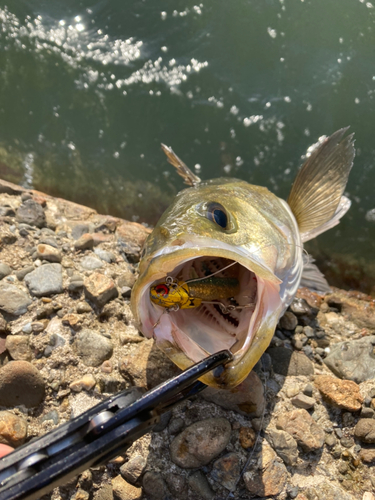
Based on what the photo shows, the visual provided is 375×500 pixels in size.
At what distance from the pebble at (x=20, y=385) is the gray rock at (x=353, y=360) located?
194cm

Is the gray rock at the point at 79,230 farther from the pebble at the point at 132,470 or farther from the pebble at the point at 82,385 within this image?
the pebble at the point at 132,470

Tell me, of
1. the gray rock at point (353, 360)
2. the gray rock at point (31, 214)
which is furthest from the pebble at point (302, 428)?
the gray rock at point (31, 214)

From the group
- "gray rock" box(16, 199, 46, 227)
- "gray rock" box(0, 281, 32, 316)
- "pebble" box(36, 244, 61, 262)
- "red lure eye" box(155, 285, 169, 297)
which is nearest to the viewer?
"red lure eye" box(155, 285, 169, 297)

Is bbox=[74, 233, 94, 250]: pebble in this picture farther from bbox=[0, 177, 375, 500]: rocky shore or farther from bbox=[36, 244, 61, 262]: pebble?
bbox=[36, 244, 61, 262]: pebble

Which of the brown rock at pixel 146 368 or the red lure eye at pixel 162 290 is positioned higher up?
the red lure eye at pixel 162 290

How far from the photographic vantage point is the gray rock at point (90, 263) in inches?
115

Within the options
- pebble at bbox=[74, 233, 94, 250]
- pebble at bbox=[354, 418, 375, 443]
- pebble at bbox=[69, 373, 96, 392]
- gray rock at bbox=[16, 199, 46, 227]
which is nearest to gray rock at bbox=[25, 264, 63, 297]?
pebble at bbox=[74, 233, 94, 250]

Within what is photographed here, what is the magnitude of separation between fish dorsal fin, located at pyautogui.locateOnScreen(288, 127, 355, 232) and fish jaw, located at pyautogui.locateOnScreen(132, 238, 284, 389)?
1333mm

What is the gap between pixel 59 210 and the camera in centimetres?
346

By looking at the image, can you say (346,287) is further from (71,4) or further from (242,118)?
(71,4)

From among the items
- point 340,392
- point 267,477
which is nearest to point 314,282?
point 340,392

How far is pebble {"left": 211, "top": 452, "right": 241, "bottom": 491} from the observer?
2.05 m

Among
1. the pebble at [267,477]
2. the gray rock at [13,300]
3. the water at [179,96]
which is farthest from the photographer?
the water at [179,96]

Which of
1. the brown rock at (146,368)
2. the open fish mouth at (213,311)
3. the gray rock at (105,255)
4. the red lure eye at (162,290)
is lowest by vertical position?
the brown rock at (146,368)
